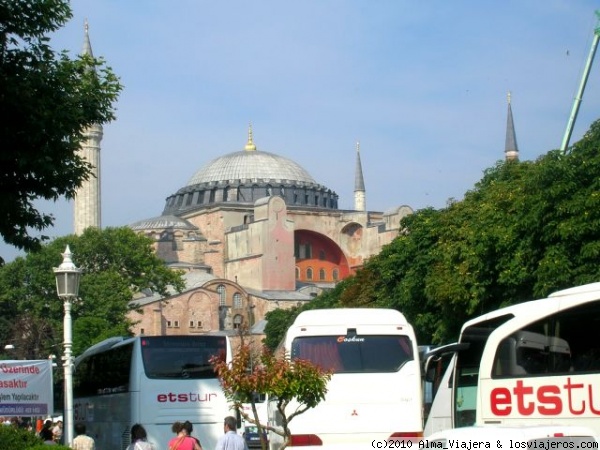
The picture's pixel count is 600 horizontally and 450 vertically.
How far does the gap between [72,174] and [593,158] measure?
17400mm

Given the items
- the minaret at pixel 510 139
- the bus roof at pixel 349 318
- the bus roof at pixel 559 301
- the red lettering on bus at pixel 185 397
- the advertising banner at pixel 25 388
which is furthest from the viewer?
the minaret at pixel 510 139

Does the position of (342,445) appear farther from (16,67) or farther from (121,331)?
(121,331)

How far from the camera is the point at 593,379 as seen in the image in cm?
1398

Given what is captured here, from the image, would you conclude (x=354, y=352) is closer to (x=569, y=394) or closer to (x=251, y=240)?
(x=569, y=394)

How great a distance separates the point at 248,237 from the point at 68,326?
90.0 metres

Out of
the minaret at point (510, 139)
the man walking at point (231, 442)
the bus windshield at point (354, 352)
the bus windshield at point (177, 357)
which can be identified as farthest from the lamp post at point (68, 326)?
the minaret at point (510, 139)

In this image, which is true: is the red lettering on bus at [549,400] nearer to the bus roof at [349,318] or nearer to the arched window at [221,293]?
the bus roof at [349,318]

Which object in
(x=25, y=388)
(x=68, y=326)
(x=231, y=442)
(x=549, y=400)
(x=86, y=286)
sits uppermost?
(x=86, y=286)

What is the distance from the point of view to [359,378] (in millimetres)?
17562

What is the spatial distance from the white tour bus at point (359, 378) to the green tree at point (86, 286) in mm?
50916

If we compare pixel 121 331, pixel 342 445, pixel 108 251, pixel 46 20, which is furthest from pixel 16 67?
pixel 108 251

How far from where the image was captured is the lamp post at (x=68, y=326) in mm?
21312

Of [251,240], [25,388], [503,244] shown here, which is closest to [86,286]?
[251,240]

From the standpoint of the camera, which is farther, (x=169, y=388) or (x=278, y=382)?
(x=169, y=388)
